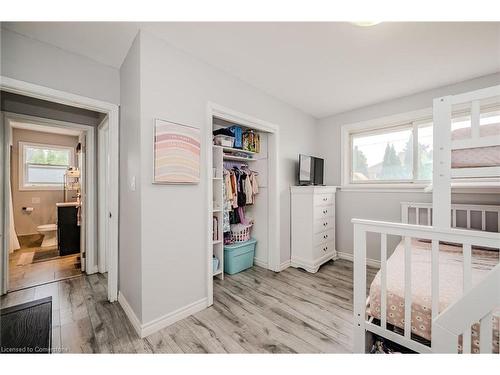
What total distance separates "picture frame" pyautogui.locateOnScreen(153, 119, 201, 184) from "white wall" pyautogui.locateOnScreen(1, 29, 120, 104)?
0.81 m

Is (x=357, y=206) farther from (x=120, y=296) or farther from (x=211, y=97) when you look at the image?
(x=120, y=296)

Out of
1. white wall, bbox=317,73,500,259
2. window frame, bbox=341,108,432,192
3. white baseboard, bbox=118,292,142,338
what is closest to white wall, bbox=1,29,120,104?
white baseboard, bbox=118,292,142,338

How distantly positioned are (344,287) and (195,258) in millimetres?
1713

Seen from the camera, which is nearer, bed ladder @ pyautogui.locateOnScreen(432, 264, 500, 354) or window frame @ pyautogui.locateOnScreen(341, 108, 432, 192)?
bed ladder @ pyautogui.locateOnScreen(432, 264, 500, 354)

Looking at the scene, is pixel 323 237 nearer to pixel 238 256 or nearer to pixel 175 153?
pixel 238 256

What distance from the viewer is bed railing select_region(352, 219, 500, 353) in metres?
0.90

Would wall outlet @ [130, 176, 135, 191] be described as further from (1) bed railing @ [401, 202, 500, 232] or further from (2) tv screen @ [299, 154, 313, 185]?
(1) bed railing @ [401, 202, 500, 232]

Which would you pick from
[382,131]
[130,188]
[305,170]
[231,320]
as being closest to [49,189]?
[130,188]

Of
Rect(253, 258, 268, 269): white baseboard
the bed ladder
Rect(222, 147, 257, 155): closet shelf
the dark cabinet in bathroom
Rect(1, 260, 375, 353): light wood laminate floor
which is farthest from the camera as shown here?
the dark cabinet in bathroom

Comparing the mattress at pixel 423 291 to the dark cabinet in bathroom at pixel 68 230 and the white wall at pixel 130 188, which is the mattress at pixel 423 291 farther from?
the dark cabinet in bathroom at pixel 68 230

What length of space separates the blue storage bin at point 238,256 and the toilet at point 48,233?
3488mm

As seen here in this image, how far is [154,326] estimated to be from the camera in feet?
5.23

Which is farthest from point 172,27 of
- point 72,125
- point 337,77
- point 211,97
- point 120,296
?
point 120,296

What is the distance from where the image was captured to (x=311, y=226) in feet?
Answer: 9.10
